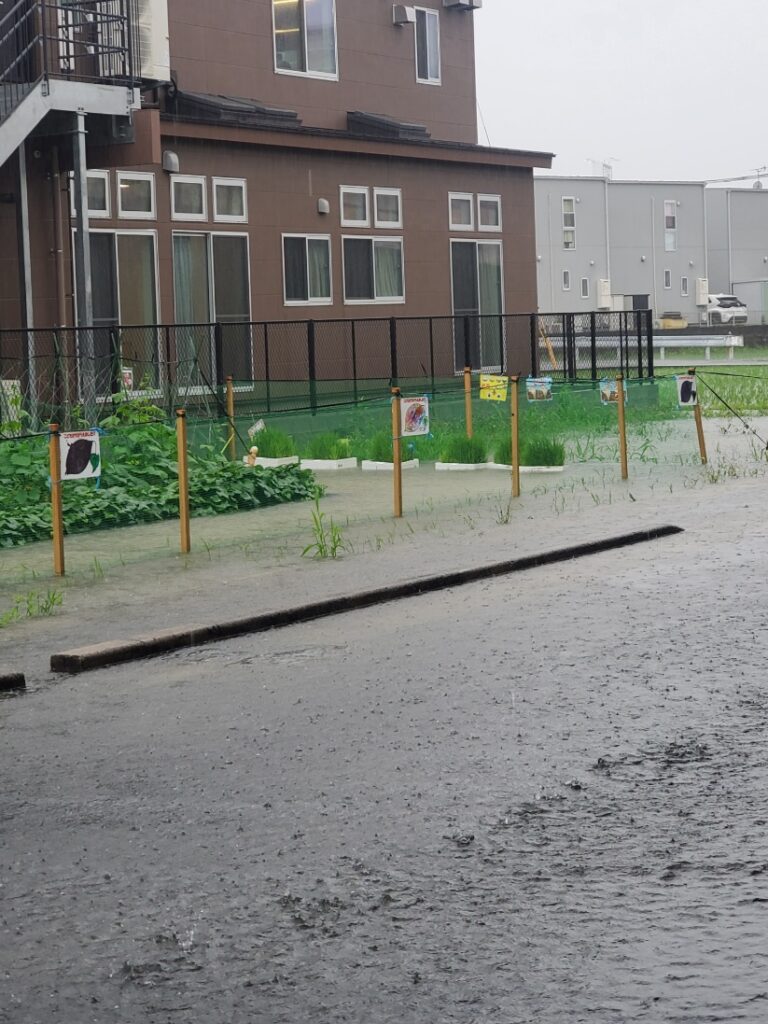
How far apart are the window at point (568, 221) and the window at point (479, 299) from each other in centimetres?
4278

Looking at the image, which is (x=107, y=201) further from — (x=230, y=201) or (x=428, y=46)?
(x=428, y=46)

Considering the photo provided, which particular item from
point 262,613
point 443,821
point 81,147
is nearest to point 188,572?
point 262,613

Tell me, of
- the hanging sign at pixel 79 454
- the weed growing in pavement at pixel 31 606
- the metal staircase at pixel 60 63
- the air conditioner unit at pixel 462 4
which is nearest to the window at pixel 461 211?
the air conditioner unit at pixel 462 4

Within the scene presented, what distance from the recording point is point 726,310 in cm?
8438

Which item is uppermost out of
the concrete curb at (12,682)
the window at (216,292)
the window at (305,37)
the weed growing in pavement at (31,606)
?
the window at (305,37)

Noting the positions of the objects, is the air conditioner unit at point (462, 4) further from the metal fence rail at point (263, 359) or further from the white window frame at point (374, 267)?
the metal fence rail at point (263, 359)

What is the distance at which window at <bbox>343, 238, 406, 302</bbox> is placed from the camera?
29.4m

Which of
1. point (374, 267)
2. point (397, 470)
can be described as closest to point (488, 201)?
point (374, 267)

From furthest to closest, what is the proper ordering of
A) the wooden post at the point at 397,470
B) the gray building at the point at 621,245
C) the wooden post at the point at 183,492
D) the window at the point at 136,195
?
the gray building at the point at 621,245 < the window at the point at 136,195 < the wooden post at the point at 397,470 < the wooden post at the point at 183,492

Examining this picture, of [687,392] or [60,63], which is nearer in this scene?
[687,392]

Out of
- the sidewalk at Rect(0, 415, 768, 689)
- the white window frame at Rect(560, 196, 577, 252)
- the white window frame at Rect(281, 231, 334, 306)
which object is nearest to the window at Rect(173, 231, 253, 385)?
the white window frame at Rect(281, 231, 334, 306)

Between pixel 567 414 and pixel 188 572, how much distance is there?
1598 centimetres

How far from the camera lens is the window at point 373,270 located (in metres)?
29.4

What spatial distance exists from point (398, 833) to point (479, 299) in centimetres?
2666
